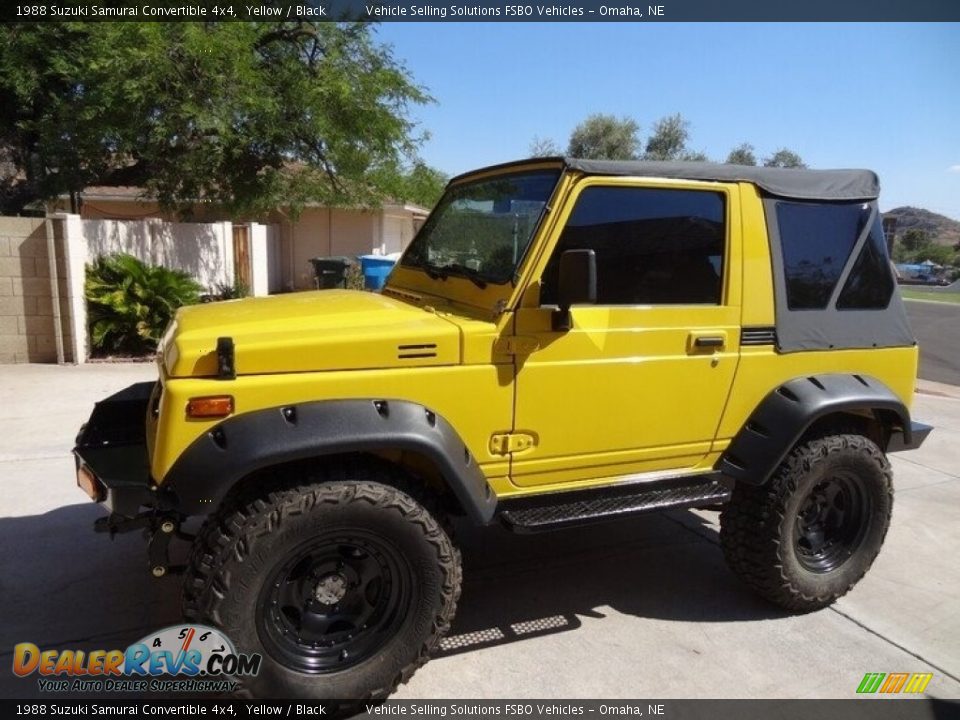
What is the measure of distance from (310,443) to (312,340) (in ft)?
1.36

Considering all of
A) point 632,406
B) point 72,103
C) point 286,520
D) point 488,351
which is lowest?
point 286,520

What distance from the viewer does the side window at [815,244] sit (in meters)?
3.37

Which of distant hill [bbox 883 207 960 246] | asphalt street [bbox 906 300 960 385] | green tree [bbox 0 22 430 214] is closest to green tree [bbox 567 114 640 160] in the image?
asphalt street [bbox 906 300 960 385]

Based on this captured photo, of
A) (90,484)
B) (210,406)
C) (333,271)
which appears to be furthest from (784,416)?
(333,271)

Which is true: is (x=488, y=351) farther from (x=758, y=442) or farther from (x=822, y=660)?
(x=822, y=660)

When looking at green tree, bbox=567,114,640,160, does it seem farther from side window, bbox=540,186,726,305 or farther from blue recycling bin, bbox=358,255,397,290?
side window, bbox=540,186,726,305

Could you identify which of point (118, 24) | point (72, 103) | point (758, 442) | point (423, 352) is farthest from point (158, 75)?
point (758, 442)

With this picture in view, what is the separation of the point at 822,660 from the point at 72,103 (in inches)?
438

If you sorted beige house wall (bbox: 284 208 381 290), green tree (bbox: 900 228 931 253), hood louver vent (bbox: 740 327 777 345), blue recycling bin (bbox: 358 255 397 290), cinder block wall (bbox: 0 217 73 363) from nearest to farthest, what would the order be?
hood louver vent (bbox: 740 327 777 345)
cinder block wall (bbox: 0 217 73 363)
blue recycling bin (bbox: 358 255 397 290)
beige house wall (bbox: 284 208 381 290)
green tree (bbox: 900 228 931 253)

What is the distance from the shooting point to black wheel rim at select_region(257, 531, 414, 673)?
101 inches

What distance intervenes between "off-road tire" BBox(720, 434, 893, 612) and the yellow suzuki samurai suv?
0.6 inches

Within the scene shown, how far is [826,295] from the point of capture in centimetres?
346

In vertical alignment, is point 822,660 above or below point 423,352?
below

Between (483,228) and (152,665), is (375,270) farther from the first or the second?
(152,665)
